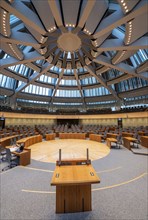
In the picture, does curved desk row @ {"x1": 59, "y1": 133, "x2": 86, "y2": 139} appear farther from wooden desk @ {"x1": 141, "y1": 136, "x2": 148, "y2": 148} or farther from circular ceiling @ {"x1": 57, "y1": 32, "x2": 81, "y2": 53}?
circular ceiling @ {"x1": 57, "y1": 32, "x2": 81, "y2": 53}

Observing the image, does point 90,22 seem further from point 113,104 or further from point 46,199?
point 113,104

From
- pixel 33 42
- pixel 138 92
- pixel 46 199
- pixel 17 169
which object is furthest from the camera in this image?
pixel 138 92

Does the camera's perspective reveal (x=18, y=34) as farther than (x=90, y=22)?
Yes

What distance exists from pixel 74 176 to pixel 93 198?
4.69 feet

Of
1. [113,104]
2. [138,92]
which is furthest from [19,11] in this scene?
[113,104]

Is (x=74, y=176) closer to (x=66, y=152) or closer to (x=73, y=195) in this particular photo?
(x=73, y=195)

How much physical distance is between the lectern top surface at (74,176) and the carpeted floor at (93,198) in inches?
38.6

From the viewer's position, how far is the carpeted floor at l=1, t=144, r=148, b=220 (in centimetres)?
296

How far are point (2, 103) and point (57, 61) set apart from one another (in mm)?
15728

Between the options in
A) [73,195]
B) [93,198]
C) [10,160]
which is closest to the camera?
[73,195]

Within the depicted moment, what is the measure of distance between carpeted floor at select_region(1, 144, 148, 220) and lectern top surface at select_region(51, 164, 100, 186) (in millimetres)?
982

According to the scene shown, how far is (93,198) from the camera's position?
12.1 feet

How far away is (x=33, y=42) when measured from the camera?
10.8 m

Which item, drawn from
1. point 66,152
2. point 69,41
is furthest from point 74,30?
point 66,152
